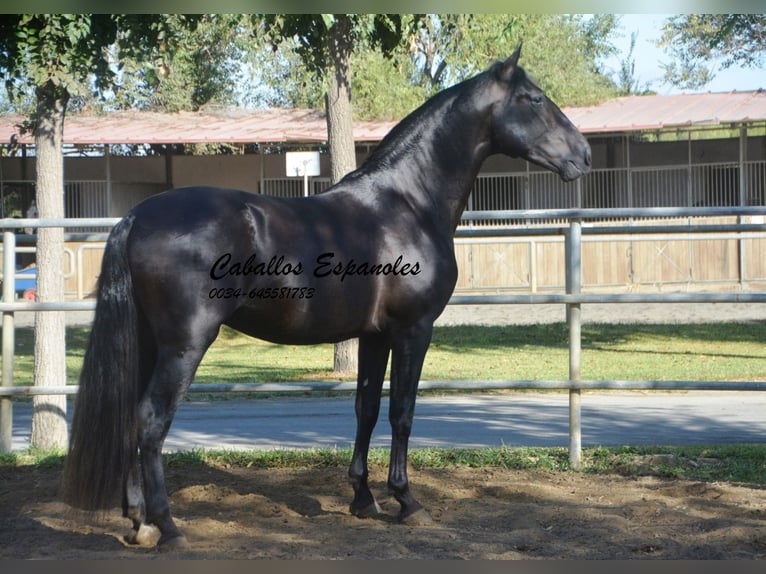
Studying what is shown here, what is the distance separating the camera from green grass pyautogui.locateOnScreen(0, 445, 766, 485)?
6.36 meters

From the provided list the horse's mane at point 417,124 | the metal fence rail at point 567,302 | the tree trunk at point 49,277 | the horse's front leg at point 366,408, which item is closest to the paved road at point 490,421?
the tree trunk at point 49,277

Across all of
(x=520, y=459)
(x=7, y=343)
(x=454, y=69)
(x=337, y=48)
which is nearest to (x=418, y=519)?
(x=520, y=459)

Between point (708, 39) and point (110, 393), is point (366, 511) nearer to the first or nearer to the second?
point (110, 393)

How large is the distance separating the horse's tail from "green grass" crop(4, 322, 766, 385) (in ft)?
23.2

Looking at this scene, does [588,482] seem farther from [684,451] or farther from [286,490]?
[286,490]

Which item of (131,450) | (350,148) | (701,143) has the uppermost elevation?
(701,143)

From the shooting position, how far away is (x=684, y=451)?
680 centimetres

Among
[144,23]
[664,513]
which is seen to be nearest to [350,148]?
[144,23]

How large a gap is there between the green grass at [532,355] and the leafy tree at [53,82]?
439 cm

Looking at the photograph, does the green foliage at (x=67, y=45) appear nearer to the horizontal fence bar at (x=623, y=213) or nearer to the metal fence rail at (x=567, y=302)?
the metal fence rail at (x=567, y=302)

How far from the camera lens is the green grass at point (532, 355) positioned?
39.0 feet

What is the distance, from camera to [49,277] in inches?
284

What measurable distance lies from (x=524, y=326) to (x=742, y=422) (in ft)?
28.3

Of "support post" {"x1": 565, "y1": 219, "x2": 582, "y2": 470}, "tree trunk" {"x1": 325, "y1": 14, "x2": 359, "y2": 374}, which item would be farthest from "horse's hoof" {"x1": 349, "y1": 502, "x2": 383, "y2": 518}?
"tree trunk" {"x1": 325, "y1": 14, "x2": 359, "y2": 374}
